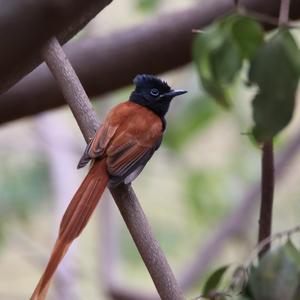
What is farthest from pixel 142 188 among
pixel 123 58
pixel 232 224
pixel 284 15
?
pixel 284 15

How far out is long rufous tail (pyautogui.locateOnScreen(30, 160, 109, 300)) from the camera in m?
1.42

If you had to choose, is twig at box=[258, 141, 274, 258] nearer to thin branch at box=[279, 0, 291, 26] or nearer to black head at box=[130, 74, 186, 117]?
thin branch at box=[279, 0, 291, 26]

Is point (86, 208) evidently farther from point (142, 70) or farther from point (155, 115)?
point (142, 70)

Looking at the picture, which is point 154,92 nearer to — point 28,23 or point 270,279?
point 270,279

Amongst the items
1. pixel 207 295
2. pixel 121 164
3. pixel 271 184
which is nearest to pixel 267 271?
pixel 207 295

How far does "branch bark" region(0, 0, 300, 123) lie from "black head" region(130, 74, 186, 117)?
532 millimetres

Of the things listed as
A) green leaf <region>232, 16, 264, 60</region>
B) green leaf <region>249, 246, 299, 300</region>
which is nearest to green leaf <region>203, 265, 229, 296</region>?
green leaf <region>249, 246, 299, 300</region>

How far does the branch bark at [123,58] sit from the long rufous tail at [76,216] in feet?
3.46

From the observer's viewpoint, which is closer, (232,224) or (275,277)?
(275,277)

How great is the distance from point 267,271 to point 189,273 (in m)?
2.47

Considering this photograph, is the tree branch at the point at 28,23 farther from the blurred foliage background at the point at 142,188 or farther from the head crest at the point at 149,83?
the blurred foliage background at the point at 142,188

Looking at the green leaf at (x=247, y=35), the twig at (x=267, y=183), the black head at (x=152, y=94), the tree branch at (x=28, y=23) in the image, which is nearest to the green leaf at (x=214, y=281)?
the twig at (x=267, y=183)

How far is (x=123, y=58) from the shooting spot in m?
2.88

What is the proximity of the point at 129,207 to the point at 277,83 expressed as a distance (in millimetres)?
353
